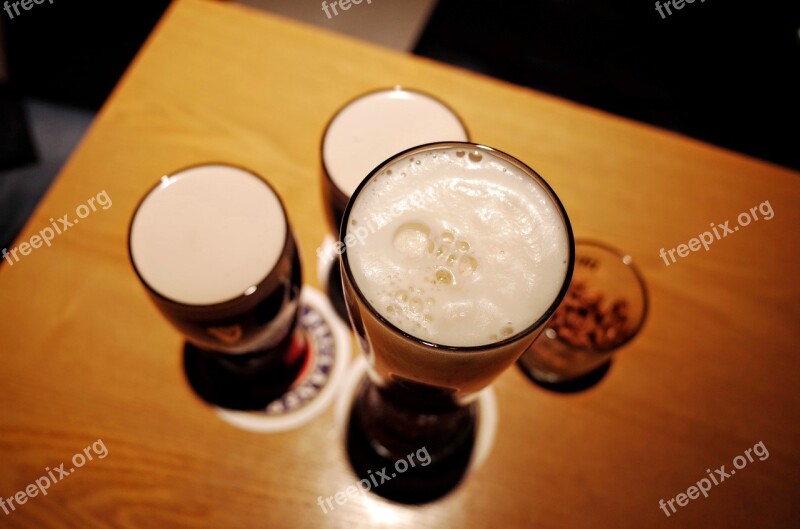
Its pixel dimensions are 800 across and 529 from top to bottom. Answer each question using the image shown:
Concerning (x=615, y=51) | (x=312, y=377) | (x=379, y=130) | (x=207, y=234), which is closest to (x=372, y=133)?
(x=379, y=130)

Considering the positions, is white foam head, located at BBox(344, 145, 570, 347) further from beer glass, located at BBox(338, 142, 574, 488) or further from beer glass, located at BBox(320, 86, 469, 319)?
beer glass, located at BBox(320, 86, 469, 319)

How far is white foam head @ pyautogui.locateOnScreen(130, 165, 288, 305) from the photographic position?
0.60 m

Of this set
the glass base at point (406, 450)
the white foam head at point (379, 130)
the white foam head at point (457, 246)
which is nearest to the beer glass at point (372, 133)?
the white foam head at point (379, 130)

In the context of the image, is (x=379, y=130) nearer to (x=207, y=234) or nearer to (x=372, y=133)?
(x=372, y=133)

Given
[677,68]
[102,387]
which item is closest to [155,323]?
[102,387]

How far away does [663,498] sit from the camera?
73 centimetres

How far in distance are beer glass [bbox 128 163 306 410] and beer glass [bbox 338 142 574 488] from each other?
0.12 meters

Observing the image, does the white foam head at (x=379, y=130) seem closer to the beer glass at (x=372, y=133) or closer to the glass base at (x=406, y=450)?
the beer glass at (x=372, y=133)

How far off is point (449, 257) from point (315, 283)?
386mm

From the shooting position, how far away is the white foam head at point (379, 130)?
0.66 metres

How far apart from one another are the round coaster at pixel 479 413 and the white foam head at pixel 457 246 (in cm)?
28

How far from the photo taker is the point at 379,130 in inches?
27.3

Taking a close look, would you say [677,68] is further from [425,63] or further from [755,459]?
[755,459]

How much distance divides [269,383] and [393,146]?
360 millimetres
